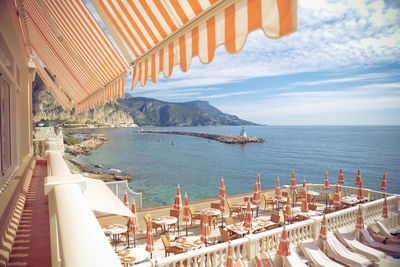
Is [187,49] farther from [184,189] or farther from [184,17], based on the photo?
[184,189]

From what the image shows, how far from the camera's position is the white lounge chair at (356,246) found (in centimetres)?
870

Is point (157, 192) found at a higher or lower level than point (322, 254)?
lower

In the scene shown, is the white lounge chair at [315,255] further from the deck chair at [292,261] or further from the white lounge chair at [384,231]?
the white lounge chair at [384,231]

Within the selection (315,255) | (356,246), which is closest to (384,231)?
(356,246)

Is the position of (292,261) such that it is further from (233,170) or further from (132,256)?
(233,170)

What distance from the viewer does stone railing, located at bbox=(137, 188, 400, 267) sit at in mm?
→ 6188

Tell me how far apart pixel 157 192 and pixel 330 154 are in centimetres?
6614

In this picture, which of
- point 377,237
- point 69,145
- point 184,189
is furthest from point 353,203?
point 69,145

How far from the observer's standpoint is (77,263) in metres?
0.74

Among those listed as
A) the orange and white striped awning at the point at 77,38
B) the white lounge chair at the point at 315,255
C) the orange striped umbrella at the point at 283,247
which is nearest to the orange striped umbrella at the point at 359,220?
the white lounge chair at the point at 315,255

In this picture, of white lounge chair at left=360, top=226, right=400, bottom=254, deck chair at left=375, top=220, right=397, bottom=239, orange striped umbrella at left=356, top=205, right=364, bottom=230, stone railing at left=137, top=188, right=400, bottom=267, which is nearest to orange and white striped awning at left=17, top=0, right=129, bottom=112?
stone railing at left=137, top=188, right=400, bottom=267

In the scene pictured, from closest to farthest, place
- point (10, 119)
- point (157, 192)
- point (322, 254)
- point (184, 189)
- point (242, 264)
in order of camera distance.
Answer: point (10, 119) → point (242, 264) → point (322, 254) → point (157, 192) → point (184, 189)

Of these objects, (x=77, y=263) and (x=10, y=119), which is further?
(x=10, y=119)

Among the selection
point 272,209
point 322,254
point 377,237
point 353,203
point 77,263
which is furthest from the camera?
point 272,209
